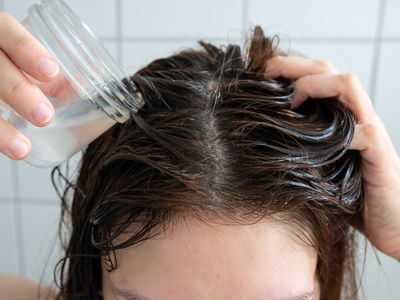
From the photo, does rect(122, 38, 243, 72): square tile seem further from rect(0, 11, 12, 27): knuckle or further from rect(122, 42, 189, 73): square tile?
rect(0, 11, 12, 27): knuckle

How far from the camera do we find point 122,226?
0.53 meters

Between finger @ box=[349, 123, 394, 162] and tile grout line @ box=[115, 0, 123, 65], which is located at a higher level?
tile grout line @ box=[115, 0, 123, 65]

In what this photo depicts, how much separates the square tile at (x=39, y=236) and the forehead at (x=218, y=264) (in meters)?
0.78

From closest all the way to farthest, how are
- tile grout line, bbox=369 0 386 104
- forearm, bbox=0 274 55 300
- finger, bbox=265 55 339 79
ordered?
finger, bbox=265 55 339 79
forearm, bbox=0 274 55 300
tile grout line, bbox=369 0 386 104

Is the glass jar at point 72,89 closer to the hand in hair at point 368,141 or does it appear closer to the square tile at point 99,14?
the hand in hair at point 368,141

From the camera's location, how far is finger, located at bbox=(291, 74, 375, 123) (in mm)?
557

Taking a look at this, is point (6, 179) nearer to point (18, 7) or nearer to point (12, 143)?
point (18, 7)

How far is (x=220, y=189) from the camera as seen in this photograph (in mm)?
504

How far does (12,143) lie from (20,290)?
576mm

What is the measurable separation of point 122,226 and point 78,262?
0.19 m

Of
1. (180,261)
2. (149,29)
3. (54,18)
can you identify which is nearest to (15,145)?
(54,18)

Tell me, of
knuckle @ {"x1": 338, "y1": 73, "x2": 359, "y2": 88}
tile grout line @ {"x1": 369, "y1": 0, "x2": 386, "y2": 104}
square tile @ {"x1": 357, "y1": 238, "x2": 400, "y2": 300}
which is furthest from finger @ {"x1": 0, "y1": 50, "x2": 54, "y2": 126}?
square tile @ {"x1": 357, "y1": 238, "x2": 400, "y2": 300}

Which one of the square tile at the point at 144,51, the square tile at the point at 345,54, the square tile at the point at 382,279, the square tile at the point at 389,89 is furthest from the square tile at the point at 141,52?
the square tile at the point at 382,279

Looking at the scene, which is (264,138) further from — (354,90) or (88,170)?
(88,170)
